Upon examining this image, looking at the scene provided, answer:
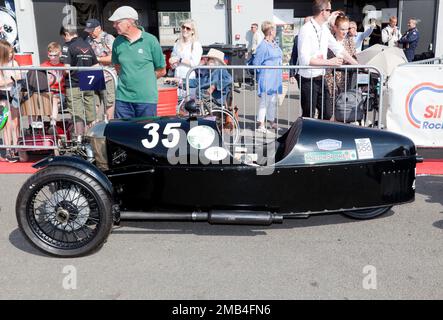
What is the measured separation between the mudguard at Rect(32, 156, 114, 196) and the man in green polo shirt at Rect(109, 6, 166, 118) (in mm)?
1595

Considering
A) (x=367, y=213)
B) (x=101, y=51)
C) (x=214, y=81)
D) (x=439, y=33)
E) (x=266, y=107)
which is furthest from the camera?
(x=439, y=33)

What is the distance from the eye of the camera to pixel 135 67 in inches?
197

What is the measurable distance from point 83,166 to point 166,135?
669 mm

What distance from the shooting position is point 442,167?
571 cm

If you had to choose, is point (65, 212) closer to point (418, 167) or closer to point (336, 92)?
point (336, 92)

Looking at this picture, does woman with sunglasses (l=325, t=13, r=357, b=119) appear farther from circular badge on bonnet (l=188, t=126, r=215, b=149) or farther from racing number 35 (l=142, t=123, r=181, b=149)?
racing number 35 (l=142, t=123, r=181, b=149)

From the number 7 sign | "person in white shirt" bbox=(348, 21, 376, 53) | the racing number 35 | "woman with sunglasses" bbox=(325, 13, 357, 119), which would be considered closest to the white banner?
"woman with sunglasses" bbox=(325, 13, 357, 119)

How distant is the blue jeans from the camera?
16.8 feet

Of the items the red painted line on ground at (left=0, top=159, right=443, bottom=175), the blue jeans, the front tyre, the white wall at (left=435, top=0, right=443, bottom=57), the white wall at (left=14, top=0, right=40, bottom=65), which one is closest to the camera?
the front tyre

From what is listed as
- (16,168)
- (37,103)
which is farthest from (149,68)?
(16,168)

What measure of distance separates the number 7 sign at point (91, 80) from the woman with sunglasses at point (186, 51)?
150cm

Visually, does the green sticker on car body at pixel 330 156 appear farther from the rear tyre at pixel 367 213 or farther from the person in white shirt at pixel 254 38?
the person in white shirt at pixel 254 38
